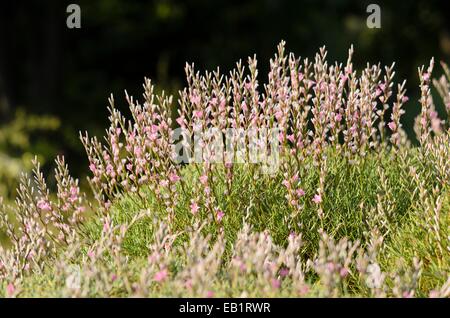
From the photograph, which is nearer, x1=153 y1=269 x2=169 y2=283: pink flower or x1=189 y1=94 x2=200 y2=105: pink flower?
x1=153 y1=269 x2=169 y2=283: pink flower

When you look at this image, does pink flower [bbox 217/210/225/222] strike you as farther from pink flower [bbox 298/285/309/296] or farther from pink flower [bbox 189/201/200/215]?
pink flower [bbox 298/285/309/296]

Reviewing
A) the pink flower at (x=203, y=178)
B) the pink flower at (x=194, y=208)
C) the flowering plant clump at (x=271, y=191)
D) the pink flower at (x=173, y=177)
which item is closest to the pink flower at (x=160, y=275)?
the flowering plant clump at (x=271, y=191)

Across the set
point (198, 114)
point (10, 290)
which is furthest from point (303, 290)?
point (198, 114)

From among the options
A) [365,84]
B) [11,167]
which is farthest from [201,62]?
[365,84]

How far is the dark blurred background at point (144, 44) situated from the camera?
18.0 metres

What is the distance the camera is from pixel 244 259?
4098 mm

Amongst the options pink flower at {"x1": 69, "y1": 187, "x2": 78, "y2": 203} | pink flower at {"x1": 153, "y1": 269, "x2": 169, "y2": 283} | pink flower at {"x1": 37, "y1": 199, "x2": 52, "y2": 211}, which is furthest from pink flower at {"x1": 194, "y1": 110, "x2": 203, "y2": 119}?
pink flower at {"x1": 153, "y1": 269, "x2": 169, "y2": 283}

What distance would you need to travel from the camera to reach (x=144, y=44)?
20.3 meters

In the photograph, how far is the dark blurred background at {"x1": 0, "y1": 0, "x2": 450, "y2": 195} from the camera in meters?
18.0

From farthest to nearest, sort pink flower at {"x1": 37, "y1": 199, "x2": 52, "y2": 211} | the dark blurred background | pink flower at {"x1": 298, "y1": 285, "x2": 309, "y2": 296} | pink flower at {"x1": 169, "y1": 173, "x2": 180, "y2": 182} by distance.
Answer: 1. the dark blurred background
2. pink flower at {"x1": 37, "y1": 199, "x2": 52, "y2": 211}
3. pink flower at {"x1": 169, "y1": 173, "x2": 180, "y2": 182}
4. pink flower at {"x1": 298, "y1": 285, "x2": 309, "y2": 296}

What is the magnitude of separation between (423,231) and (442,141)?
0.72 m

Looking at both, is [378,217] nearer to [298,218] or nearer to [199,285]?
[298,218]

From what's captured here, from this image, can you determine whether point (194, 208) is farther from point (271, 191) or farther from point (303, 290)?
point (303, 290)

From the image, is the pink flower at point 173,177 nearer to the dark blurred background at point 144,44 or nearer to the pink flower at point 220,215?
the pink flower at point 220,215
